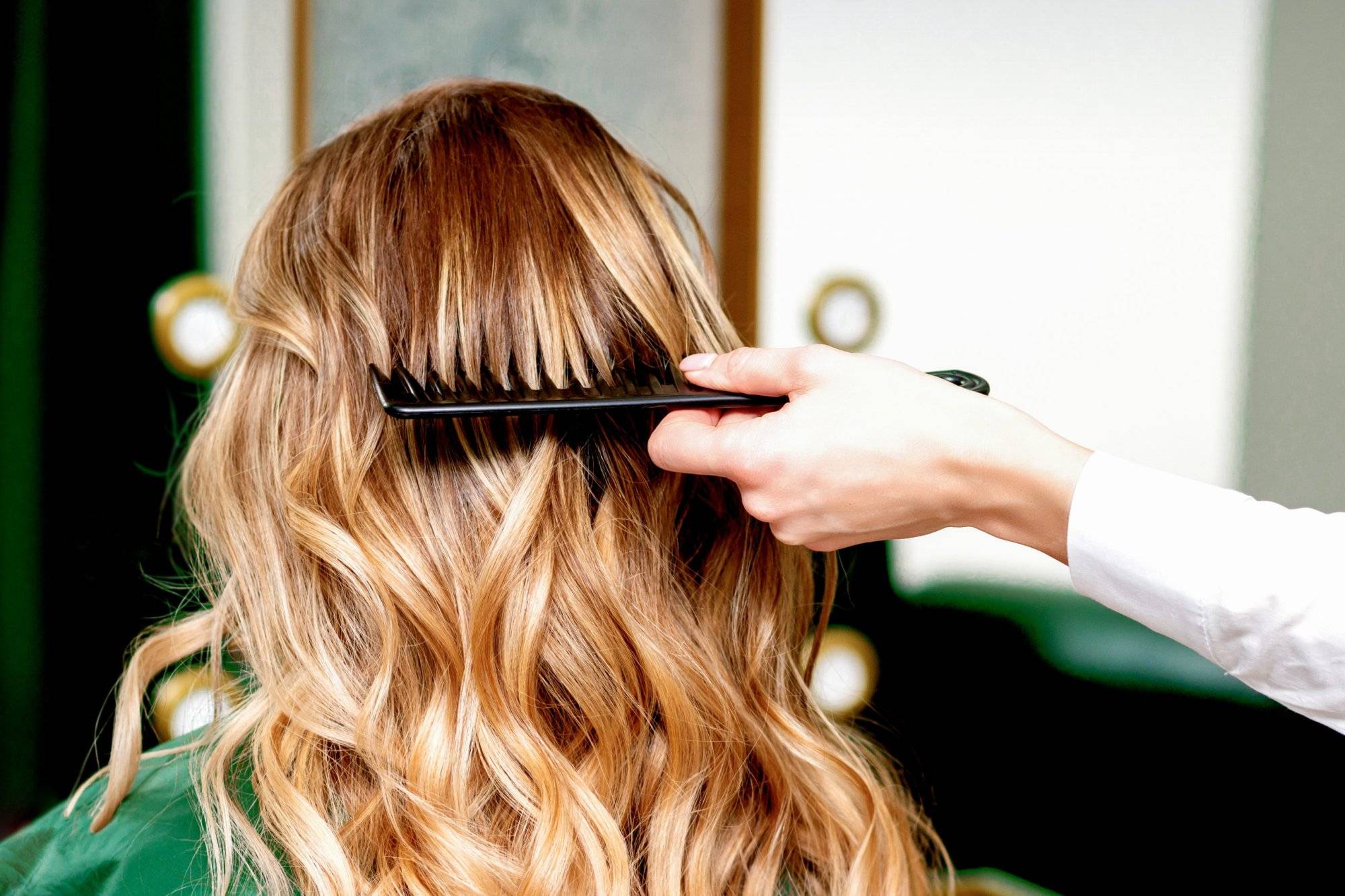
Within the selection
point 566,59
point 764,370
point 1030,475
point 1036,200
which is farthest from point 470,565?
point 1036,200

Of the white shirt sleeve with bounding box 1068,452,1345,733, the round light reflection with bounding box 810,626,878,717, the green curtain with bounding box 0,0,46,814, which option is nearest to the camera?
the white shirt sleeve with bounding box 1068,452,1345,733

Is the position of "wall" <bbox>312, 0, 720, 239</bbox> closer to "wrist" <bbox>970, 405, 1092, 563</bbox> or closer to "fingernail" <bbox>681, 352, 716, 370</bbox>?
"fingernail" <bbox>681, 352, 716, 370</bbox>

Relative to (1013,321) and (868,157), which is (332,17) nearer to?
(868,157)

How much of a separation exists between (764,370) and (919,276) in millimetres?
472

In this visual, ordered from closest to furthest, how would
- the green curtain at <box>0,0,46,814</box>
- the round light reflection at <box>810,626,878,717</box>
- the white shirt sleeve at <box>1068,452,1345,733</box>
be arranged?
1. the white shirt sleeve at <box>1068,452,1345,733</box>
2. the green curtain at <box>0,0,46,814</box>
3. the round light reflection at <box>810,626,878,717</box>

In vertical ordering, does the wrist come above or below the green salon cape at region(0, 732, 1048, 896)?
above

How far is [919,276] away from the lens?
37.3 inches

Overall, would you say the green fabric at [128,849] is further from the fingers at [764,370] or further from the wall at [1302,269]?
the wall at [1302,269]

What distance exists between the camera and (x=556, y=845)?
1.77ft

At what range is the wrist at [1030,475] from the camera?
54 centimetres

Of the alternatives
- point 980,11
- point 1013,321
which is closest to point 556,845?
point 1013,321

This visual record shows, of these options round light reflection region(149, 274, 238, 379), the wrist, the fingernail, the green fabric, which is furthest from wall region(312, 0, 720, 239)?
the green fabric

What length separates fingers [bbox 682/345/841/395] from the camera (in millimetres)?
539

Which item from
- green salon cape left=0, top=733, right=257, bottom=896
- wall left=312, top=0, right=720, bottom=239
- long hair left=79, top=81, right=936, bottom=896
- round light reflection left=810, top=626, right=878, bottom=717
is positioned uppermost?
wall left=312, top=0, right=720, bottom=239
